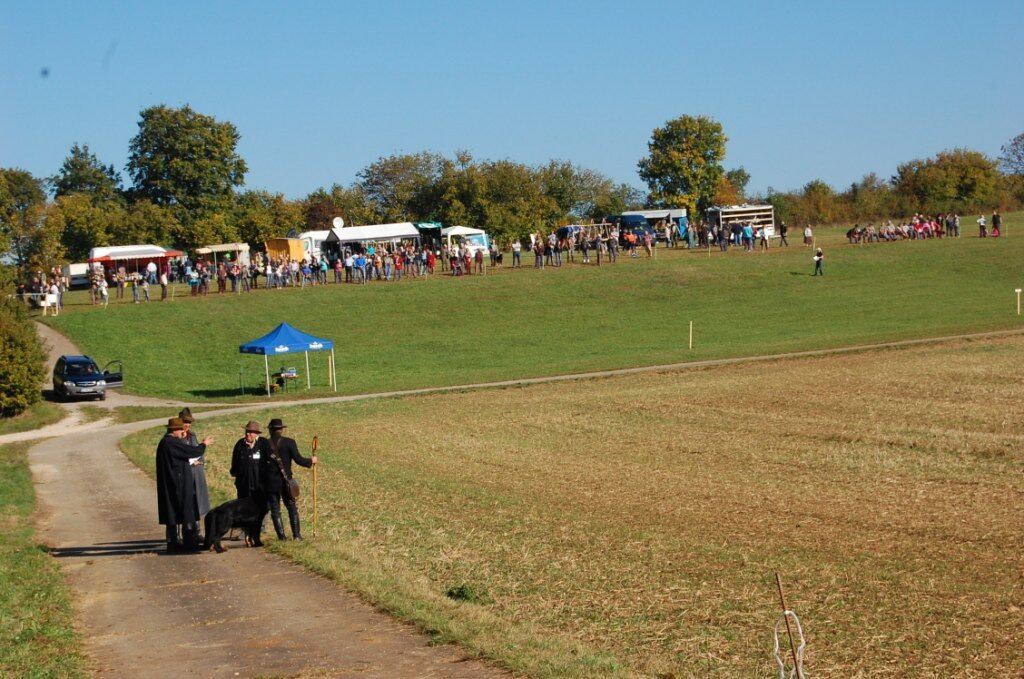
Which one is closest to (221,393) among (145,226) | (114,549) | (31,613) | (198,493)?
(114,549)

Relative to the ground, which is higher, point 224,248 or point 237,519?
point 224,248

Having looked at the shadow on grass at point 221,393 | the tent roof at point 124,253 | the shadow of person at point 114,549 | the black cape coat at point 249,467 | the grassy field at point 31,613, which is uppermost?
the tent roof at point 124,253

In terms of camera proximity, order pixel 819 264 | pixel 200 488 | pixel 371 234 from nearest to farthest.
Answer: pixel 200 488, pixel 819 264, pixel 371 234

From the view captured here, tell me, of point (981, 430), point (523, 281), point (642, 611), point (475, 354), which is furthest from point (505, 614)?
point (523, 281)

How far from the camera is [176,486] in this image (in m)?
16.6

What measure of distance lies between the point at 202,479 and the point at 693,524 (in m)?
7.36

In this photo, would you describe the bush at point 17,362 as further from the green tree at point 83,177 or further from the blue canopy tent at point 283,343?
the green tree at point 83,177

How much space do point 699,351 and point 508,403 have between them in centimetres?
1561

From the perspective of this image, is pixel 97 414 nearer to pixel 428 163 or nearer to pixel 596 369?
pixel 596 369

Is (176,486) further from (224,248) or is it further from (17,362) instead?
(224,248)

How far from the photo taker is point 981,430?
25.8m

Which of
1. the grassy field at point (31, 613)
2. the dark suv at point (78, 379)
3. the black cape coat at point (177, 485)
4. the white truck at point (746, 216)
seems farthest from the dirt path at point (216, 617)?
the white truck at point (746, 216)

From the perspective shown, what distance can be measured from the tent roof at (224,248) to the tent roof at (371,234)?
2031cm

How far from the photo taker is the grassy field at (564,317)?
49969 millimetres
